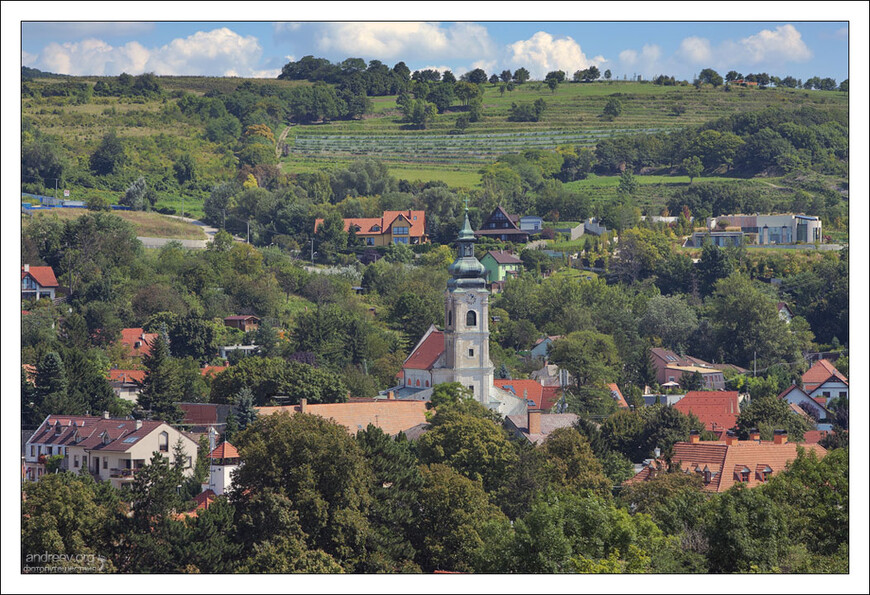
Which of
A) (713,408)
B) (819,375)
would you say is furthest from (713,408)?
(819,375)

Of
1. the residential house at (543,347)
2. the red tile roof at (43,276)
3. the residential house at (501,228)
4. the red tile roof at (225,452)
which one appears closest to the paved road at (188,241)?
the red tile roof at (43,276)

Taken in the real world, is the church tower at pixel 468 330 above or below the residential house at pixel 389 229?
below

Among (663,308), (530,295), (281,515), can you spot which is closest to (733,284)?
(663,308)

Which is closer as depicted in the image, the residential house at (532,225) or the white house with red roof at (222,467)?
the white house with red roof at (222,467)

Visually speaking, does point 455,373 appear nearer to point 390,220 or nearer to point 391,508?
point 391,508

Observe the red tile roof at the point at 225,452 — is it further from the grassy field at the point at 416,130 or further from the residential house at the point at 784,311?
the grassy field at the point at 416,130

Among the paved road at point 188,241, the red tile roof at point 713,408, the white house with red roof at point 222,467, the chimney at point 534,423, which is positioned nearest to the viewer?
the white house with red roof at point 222,467
